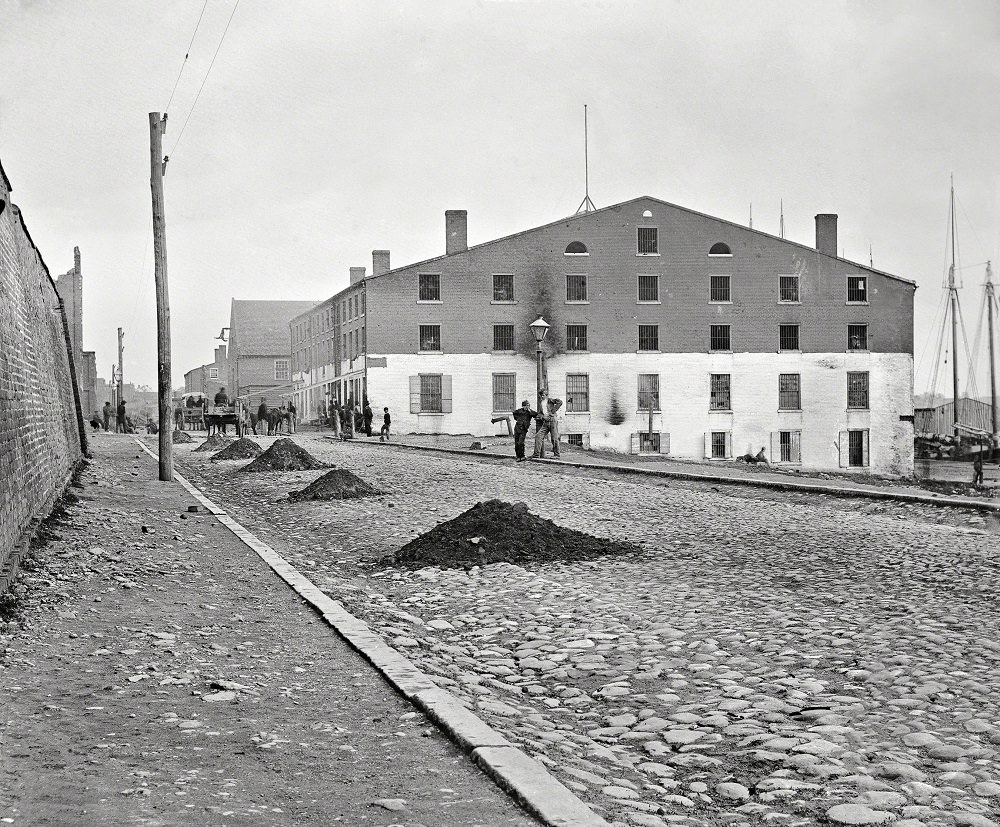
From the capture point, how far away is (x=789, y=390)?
55.0 meters

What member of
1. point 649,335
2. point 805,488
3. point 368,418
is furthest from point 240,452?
point 649,335

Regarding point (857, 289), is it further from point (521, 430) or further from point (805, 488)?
point (805, 488)

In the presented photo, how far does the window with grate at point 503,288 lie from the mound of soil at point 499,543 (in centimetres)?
4222

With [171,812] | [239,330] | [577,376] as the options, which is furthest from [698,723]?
[239,330]

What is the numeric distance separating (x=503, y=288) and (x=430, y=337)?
4263 millimetres

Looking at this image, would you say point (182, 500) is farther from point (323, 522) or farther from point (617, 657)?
point (617, 657)

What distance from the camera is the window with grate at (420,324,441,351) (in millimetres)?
53281

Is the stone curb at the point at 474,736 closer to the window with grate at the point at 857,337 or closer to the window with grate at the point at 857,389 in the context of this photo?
the window with grate at the point at 857,389

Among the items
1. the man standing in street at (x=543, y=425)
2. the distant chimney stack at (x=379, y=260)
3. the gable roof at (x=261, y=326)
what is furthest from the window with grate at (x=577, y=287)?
the gable roof at (x=261, y=326)

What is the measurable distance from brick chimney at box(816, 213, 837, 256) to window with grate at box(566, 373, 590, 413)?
14.1m

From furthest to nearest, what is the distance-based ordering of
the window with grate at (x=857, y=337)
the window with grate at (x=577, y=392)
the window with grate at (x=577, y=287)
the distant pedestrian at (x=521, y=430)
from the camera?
the window with grate at (x=857, y=337) → the window with grate at (x=577, y=287) → the window with grate at (x=577, y=392) → the distant pedestrian at (x=521, y=430)

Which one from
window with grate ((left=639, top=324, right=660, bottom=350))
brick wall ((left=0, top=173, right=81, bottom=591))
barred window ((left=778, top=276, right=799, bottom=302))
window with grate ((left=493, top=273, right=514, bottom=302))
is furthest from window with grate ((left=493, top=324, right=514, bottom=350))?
brick wall ((left=0, top=173, right=81, bottom=591))

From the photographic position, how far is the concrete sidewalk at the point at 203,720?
13.3 ft

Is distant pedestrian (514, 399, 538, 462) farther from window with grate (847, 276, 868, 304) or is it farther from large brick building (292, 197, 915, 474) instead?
window with grate (847, 276, 868, 304)
